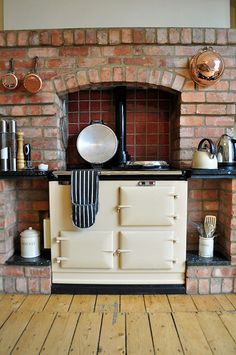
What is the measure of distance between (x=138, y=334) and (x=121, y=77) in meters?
1.69

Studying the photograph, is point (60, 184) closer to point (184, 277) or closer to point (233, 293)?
point (184, 277)

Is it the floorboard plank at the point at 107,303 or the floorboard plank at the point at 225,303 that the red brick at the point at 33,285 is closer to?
the floorboard plank at the point at 107,303

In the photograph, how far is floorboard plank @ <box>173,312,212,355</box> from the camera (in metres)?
1.37

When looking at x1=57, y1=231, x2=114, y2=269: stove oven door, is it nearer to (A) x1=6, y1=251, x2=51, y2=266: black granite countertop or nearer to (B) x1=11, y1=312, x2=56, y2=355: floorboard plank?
(A) x1=6, y1=251, x2=51, y2=266: black granite countertop

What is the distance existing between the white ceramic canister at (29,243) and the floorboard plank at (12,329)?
1.37 feet

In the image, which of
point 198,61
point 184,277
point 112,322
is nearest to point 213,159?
point 198,61

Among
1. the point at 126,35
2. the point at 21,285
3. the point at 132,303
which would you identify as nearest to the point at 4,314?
the point at 21,285

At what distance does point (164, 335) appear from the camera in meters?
1.48

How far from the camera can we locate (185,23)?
235 centimetres

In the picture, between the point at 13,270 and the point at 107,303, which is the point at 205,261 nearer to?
the point at 107,303

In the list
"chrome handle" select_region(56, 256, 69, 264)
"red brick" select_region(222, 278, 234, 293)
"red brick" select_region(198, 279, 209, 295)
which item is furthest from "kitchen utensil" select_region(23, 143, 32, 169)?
"red brick" select_region(222, 278, 234, 293)

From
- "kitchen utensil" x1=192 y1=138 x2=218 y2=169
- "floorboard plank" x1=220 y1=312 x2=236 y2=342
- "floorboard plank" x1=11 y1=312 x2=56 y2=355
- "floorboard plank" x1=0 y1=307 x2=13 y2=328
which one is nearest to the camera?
"floorboard plank" x1=11 y1=312 x2=56 y2=355

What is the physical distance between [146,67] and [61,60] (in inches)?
25.0

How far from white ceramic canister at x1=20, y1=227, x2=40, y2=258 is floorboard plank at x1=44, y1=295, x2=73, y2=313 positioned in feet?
1.11
